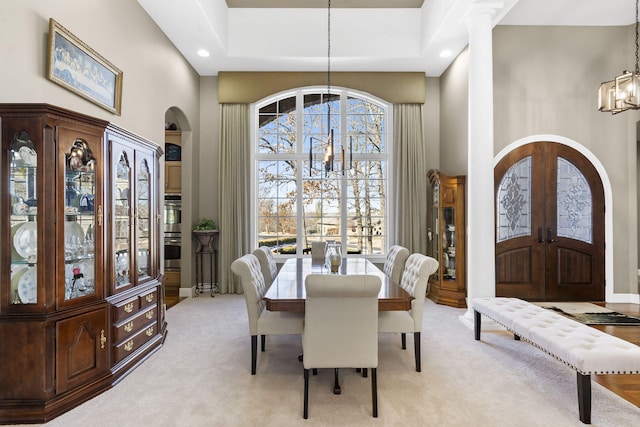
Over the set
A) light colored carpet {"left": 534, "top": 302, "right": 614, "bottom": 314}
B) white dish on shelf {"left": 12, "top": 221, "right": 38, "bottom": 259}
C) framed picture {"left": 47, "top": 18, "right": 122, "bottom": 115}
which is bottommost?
light colored carpet {"left": 534, "top": 302, "right": 614, "bottom": 314}

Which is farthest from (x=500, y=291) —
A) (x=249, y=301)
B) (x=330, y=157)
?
(x=249, y=301)

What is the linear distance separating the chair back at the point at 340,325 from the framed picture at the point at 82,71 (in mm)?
2523

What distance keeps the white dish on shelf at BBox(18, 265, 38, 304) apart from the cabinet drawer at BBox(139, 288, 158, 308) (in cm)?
97

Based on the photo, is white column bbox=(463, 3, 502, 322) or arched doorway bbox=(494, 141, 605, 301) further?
arched doorway bbox=(494, 141, 605, 301)

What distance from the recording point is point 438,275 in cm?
547

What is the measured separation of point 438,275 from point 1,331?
4.95 metres

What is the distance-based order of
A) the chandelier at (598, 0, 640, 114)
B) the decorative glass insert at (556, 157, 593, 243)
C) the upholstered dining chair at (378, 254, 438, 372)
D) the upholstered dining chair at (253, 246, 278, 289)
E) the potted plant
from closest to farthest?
the upholstered dining chair at (378, 254, 438, 372) < the chandelier at (598, 0, 640, 114) < the upholstered dining chair at (253, 246, 278, 289) < the decorative glass insert at (556, 157, 593, 243) < the potted plant

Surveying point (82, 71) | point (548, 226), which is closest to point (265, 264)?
point (82, 71)

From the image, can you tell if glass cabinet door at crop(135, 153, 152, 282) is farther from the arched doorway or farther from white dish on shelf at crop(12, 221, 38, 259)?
the arched doorway

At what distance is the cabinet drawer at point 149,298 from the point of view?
3270mm

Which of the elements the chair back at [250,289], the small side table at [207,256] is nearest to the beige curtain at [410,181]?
the small side table at [207,256]

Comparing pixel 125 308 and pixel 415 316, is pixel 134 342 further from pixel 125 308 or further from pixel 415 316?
pixel 415 316

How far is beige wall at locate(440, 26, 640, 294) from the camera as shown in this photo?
515 centimetres

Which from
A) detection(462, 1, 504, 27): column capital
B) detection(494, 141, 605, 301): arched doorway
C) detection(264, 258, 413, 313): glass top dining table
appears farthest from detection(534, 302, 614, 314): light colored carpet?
detection(462, 1, 504, 27): column capital
